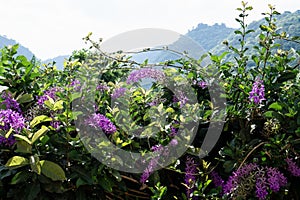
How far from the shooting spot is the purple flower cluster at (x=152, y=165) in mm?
1278

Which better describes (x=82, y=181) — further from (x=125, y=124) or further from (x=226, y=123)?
(x=226, y=123)

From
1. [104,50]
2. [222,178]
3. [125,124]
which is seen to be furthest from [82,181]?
[104,50]

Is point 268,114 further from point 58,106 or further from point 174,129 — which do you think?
point 58,106

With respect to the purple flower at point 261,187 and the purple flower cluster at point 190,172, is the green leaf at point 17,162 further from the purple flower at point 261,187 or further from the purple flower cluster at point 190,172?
the purple flower at point 261,187

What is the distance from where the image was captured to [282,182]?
4.14ft

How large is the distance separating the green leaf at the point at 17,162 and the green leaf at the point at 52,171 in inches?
1.9

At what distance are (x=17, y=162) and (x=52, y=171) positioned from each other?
10 centimetres

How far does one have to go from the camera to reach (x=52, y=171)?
3.77 ft

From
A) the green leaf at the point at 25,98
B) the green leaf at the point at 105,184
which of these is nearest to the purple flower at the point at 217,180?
the green leaf at the point at 105,184

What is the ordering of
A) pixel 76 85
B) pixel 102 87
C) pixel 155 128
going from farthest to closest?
pixel 102 87, pixel 76 85, pixel 155 128

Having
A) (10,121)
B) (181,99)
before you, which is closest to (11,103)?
→ (10,121)

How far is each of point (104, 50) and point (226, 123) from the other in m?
0.69

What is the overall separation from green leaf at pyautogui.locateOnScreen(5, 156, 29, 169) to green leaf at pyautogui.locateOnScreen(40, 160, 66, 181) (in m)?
0.05

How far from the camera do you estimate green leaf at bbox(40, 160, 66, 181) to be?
3.76ft
